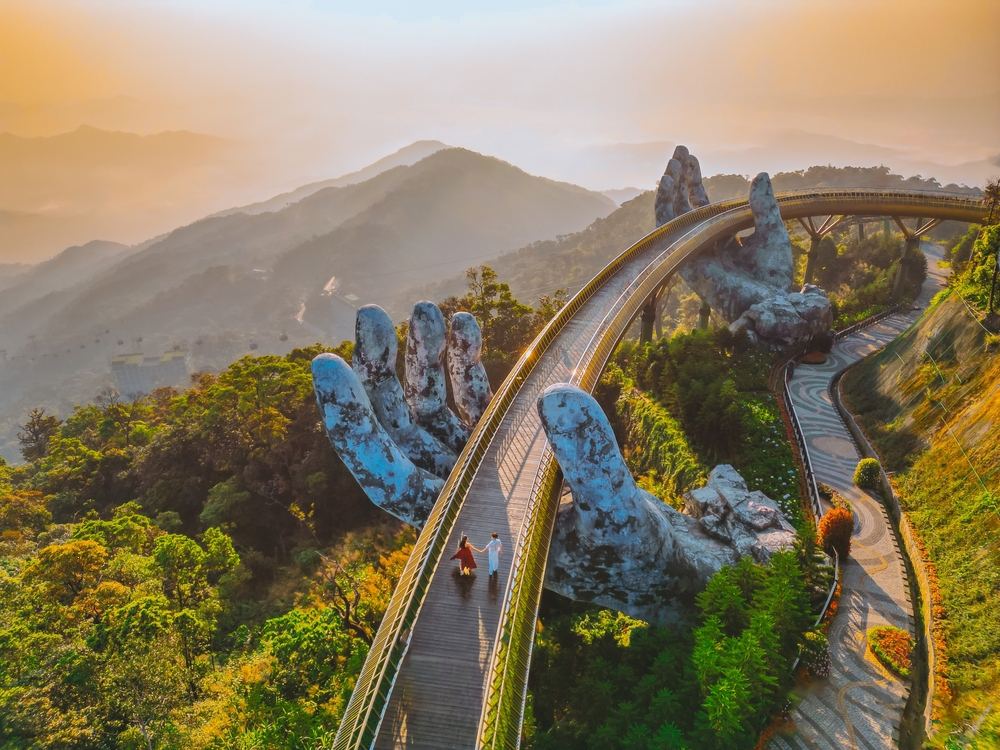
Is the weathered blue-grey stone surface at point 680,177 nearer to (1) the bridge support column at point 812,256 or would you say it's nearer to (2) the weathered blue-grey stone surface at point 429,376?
(1) the bridge support column at point 812,256

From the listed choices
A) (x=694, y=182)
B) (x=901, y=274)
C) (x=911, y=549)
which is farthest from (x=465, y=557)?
(x=901, y=274)

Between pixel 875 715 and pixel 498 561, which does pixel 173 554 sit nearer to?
pixel 498 561

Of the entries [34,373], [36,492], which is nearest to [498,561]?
[36,492]

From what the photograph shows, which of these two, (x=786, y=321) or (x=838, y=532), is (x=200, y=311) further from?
(x=838, y=532)

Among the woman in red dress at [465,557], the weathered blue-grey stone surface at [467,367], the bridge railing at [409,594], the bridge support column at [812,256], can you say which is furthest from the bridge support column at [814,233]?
the woman in red dress at [465,557]

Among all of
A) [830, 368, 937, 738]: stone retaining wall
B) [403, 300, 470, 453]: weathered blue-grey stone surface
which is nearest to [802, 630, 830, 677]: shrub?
[830, 368, 937, 738]: stone retaining wall

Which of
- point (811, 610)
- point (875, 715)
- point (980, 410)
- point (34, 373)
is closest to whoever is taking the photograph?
point (875, 715)
